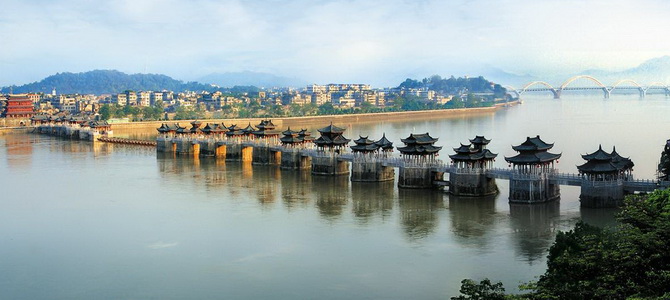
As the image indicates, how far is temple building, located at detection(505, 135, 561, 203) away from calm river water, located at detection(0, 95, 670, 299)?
65cm

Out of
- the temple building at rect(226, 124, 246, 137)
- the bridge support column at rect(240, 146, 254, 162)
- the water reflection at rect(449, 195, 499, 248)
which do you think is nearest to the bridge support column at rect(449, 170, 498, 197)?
the water reflection at rect(449, 195, 499, 248)

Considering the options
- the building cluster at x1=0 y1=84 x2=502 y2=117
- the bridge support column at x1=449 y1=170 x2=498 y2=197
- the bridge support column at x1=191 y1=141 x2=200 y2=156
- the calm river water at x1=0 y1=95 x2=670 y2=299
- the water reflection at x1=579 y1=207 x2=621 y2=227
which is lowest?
the calm river water at x1=0 y1=95 x2=670 y2=299

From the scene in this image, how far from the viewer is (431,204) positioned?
1259 inches

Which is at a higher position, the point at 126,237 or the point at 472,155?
the point at 472,155

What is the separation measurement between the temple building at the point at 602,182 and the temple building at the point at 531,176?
1817 mm

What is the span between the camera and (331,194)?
3541cm

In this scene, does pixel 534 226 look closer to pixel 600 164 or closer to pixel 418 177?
pixel 600 164

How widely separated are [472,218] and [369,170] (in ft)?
33.5

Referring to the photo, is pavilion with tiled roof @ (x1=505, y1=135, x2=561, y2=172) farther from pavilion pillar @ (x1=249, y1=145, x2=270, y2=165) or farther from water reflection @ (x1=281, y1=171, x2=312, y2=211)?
pavilion pillar @ (x1=249, y1=145, x2=270, y2=165)

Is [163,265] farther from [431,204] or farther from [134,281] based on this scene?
[431,204]

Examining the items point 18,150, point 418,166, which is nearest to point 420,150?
point 418,166

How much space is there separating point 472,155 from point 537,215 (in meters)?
5.21

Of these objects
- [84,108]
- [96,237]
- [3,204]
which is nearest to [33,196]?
[3,204]

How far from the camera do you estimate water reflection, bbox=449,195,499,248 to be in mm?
25484
